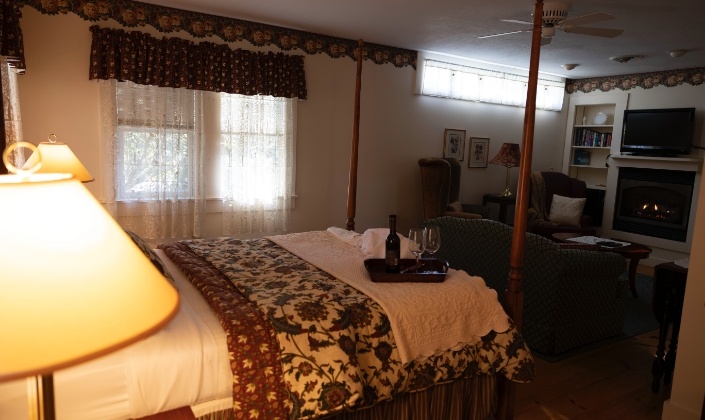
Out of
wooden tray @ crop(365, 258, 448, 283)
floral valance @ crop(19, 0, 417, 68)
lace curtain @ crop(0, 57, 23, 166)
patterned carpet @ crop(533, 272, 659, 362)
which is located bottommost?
patterned carpet @ crop(533, 272, 659, 362)

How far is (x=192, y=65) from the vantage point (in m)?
4.36

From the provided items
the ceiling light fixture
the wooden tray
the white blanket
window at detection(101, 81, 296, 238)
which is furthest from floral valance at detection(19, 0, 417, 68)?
the wooden tray

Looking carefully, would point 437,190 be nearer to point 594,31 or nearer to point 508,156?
point 508,156

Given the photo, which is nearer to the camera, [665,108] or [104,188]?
[104,188]

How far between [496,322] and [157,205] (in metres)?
3.27

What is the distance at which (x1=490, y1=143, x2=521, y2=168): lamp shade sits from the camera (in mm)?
6047

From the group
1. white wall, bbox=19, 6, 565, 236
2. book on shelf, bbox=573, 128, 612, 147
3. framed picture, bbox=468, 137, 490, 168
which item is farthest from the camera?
book on shelf, bbox=573, 128, 612, 147

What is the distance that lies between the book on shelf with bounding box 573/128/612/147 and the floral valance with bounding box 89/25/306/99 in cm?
452

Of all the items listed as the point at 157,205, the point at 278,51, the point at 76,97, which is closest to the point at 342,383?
the point at 157,205

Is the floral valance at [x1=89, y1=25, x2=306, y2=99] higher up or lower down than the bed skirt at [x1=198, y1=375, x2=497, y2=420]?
higher up

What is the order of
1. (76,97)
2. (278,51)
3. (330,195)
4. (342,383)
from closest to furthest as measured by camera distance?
(342,383), (76,97), (278,51), (330,195)

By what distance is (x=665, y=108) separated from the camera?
6.13m

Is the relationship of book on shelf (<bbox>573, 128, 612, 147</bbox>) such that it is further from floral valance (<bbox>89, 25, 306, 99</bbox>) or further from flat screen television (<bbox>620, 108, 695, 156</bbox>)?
floral valance (<bbox>89, 25, 306, 99</bbox>)

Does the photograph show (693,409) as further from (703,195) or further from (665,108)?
(665,108)
